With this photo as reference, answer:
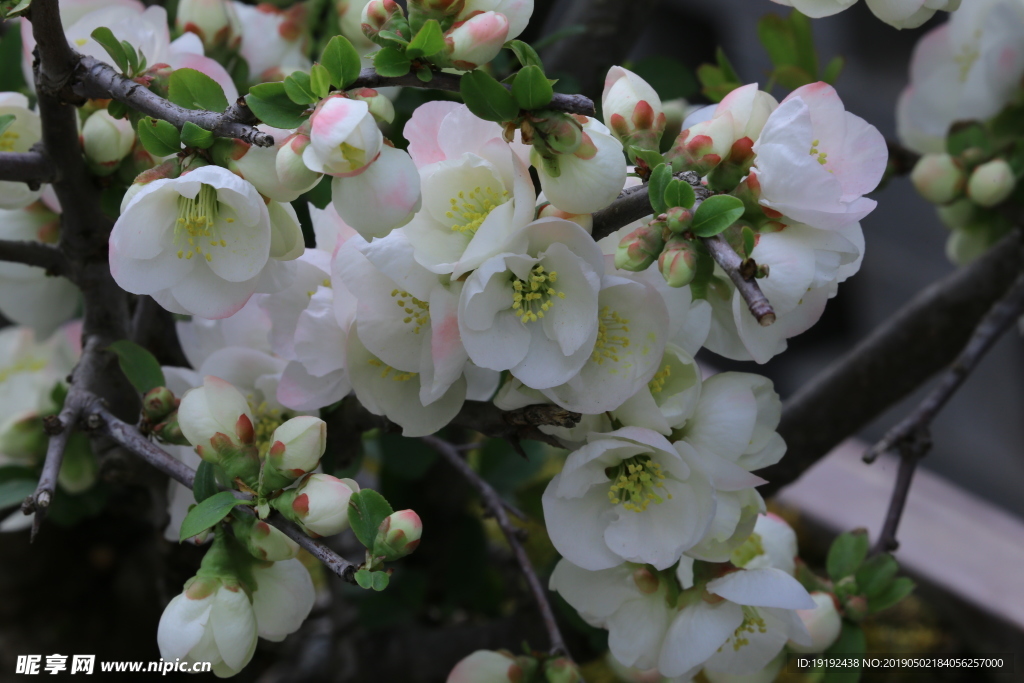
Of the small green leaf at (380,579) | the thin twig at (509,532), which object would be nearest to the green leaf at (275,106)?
the small green leaf at (380,579)

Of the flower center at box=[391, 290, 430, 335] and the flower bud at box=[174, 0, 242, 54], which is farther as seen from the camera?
the flower bud at box=[174, 0, 242, 54]

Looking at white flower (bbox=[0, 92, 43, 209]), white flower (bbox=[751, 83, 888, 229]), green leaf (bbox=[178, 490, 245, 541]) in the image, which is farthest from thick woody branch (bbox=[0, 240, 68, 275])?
white flower (bbox=[751, 83, 888, 229])

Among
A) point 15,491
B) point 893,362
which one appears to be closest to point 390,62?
point 15,491

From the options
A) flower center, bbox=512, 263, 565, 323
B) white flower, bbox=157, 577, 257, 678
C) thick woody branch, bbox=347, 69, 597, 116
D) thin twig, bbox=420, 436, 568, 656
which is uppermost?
thick woody branch, bbox=347, 69, 597, 116

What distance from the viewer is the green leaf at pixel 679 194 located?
1.16ft

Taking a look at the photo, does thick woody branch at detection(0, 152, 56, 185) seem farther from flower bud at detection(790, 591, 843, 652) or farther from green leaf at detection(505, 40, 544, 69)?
flower bud at detection(790, 591, 843, 652)

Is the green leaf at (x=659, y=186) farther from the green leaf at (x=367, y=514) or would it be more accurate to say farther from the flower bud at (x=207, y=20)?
the flower bud at (x=207, y=20)

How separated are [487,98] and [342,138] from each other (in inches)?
3.0

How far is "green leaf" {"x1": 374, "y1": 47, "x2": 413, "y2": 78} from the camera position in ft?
1.18

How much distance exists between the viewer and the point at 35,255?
56 centimetres

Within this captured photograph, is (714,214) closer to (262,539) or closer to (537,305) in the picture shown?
(537,305)

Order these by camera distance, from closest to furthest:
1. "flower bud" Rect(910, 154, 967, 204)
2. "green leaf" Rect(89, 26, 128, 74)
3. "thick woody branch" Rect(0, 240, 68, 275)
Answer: "green leaf" Rect(89, 26, 128, 74)
"thick woody branch" Rect(0, 240, 68, 275)
"flower bud" Rect(910, 154, 967, 204)

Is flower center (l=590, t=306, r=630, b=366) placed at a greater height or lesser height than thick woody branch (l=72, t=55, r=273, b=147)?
lesser

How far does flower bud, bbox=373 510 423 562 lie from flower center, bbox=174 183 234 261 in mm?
162
